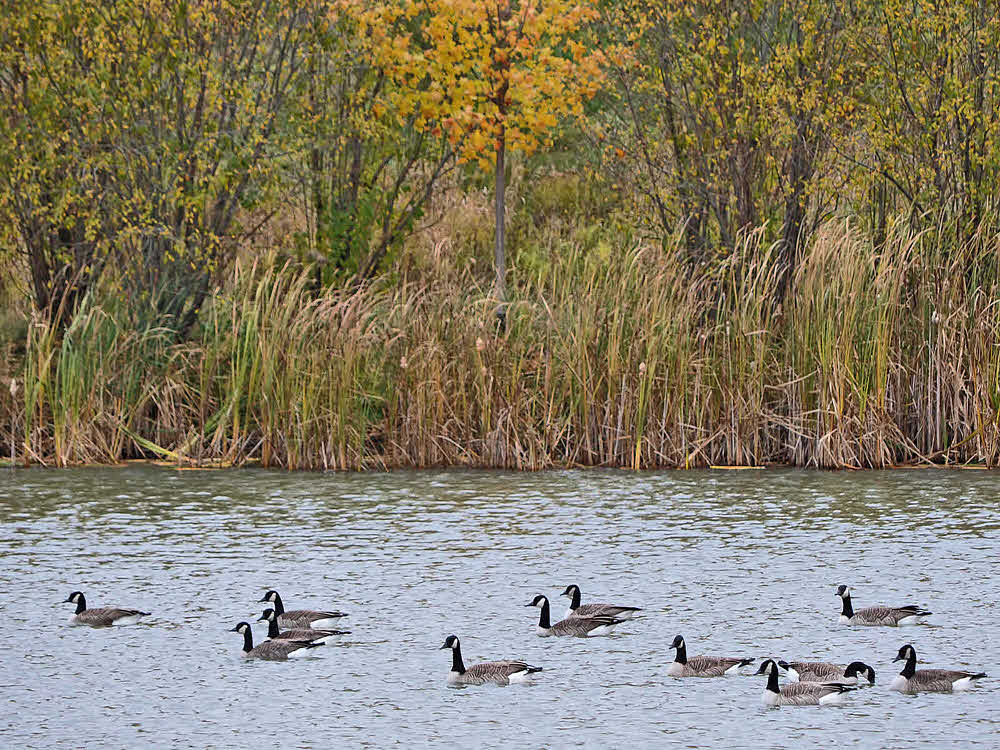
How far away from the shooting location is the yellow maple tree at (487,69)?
19047mm

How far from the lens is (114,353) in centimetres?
1784

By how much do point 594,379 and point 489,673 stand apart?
8155 mm

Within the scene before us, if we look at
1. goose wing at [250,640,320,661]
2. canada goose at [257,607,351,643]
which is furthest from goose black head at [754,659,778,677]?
goose wing at [250,640,320,661]

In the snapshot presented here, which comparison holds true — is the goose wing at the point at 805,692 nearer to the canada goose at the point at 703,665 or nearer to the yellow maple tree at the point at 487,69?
the canada goose at the point at 703,665

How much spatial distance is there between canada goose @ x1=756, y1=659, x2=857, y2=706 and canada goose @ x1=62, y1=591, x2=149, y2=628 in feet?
13.6

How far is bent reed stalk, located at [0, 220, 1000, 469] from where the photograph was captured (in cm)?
1709

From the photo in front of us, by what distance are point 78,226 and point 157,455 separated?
3.35m

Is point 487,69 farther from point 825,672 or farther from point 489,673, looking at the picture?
point 825,672

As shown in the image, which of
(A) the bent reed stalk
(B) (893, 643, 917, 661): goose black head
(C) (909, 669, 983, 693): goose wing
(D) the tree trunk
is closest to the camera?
(C) (909, 669, 983, 693): goose wing

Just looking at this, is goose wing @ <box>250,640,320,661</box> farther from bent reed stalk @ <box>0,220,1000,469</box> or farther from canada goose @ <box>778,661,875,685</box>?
bent reed stalk @ <box>0,220,1000,469</box>

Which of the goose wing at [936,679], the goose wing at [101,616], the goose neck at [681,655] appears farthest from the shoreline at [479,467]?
the goose wing at [936,679]

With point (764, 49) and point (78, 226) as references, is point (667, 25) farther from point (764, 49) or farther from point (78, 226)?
point (78, 226)

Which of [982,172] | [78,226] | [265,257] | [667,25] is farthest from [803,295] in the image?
[78,226]

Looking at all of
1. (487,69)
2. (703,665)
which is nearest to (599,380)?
(487,69)
